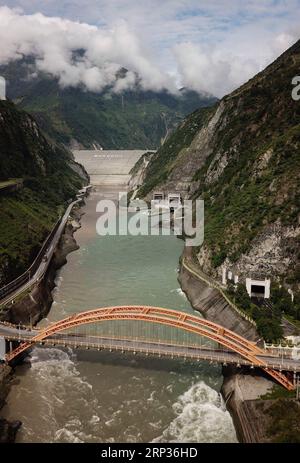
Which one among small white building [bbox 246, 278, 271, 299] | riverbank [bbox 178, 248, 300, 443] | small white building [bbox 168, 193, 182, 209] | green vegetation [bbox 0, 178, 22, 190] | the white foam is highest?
green vegetation [bbox 0, 178, 22, 190]

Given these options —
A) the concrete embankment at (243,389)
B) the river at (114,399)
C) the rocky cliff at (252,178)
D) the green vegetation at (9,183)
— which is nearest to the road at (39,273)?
the river at (114,399)

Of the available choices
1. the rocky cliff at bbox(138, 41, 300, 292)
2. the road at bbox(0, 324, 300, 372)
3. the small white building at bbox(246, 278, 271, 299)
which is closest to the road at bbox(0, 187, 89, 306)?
the road at bbox(0, 324, 300, 372)

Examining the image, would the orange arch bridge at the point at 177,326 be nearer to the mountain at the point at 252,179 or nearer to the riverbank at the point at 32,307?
the riverbank at the point at 32,307

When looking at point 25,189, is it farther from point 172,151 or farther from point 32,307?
point 172,151

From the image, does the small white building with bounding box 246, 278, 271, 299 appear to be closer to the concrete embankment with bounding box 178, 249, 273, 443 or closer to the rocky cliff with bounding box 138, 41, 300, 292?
the rocky cliff with bounding box 138, 41, 300, 292

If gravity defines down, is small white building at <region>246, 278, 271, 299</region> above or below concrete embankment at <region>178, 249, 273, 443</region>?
above
